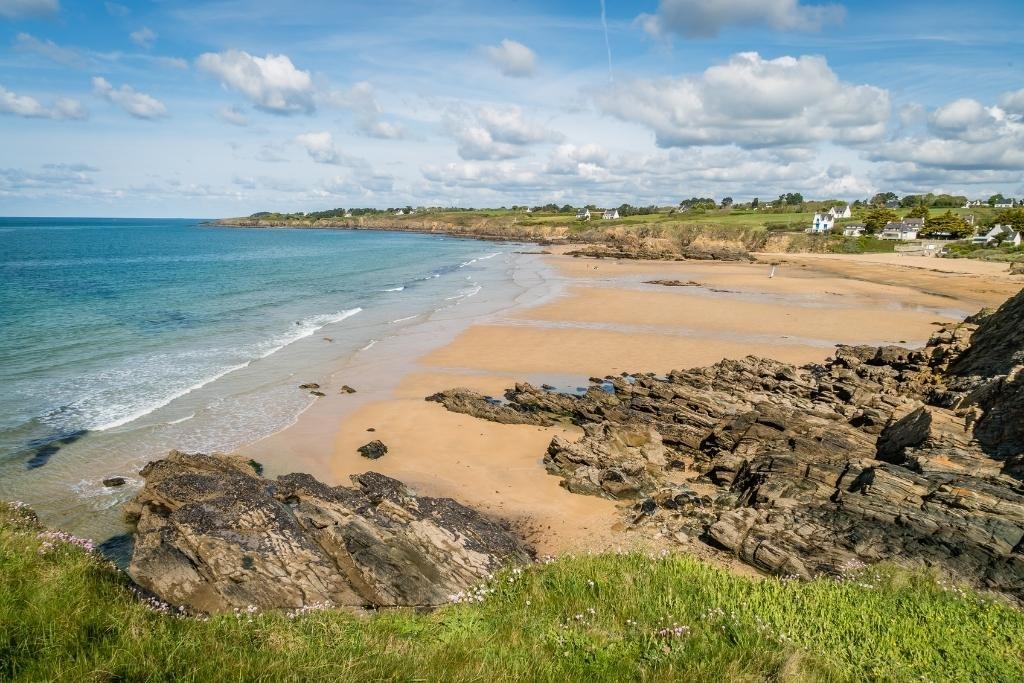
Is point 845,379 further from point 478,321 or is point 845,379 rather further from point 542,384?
point 478,321

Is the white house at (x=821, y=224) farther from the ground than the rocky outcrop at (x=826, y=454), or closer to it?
farther from the ground

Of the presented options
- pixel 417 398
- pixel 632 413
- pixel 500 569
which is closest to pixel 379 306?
pixel 417 398

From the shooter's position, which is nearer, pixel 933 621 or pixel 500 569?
pixel 933 621

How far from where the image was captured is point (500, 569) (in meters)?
9.74

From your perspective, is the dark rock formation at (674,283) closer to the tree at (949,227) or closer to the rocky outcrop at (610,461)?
the rocky outcrop at (610,461)

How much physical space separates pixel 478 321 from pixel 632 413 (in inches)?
876

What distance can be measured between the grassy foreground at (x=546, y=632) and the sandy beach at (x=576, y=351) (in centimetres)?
523

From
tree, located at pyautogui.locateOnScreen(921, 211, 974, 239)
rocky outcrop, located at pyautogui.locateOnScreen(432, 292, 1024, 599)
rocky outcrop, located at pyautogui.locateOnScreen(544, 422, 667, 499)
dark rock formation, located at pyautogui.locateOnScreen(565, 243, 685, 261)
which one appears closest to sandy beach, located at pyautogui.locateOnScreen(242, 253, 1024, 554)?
rocky outcrop, located at pyautogui.locateOnScreen(544, 422, 667, 499)

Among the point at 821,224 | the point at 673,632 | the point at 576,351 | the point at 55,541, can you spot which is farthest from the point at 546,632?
the point at 821,224

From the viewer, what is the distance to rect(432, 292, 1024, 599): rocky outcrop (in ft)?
34.9

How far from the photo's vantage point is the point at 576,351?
32750mm

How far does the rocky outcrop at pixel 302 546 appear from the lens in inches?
359

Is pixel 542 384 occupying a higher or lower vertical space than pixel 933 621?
lower

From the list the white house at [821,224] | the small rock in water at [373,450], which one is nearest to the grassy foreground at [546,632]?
the small rock in water at [373,450]
